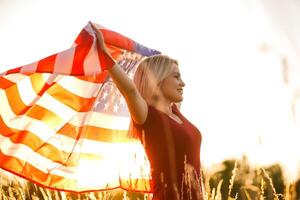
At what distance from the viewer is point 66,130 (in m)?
3.17

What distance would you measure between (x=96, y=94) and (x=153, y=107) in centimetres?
78

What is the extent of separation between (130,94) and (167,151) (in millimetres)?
283

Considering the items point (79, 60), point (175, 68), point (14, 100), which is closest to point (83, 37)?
point (79, 60)

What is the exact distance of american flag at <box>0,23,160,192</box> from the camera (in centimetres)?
308

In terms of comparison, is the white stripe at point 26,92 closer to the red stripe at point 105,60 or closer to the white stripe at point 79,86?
the white stripe at point 79,86

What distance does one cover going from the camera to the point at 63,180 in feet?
10.2

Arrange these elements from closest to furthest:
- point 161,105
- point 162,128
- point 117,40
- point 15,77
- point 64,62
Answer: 1. point 162,128
2. point 161,105
3. point 64,62
4. point 117,40
5. point 15,77

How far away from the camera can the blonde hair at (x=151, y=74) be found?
253 centimetres

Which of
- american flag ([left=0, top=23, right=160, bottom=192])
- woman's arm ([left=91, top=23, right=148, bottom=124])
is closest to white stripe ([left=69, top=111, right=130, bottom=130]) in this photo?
american flag ([left=0, top=23, right=160, bottom=192])

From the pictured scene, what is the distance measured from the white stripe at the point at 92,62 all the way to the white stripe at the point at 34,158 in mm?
703

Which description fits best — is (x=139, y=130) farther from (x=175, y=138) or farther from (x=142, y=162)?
(x=142, y=162)

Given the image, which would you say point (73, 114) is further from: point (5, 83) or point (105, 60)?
point (105, 60)

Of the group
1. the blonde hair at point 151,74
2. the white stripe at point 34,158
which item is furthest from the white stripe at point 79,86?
the blonde hair at point 151,74

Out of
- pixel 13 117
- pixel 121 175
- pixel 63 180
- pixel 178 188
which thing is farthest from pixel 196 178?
pixel 13 117
